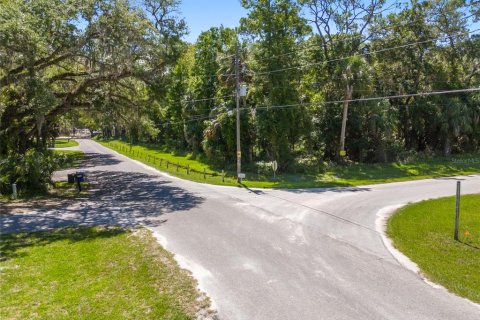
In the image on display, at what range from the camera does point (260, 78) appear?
2764cm

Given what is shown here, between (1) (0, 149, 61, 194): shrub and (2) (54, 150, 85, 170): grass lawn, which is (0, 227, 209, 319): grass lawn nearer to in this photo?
(1) (0, 149, 61, 194): shrub

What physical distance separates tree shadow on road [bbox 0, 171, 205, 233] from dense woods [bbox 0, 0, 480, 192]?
456 centimetres

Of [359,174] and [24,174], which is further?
[359,174]

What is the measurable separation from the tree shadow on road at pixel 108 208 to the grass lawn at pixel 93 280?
5.95ft

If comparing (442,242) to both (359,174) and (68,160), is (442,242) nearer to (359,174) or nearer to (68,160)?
(359,174)

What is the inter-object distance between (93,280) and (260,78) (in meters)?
21.8

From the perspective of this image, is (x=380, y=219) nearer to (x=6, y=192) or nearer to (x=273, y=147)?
(x=273, y=147)

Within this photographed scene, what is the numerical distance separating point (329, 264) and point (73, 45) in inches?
616

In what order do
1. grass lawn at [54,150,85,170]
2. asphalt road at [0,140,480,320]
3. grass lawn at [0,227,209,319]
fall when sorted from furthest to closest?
grass lawn at [54,150,85,170] → asphalt road at [0,140,480,320] → grass lawn at [0,227,209,319]

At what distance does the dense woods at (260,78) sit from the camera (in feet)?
57.4

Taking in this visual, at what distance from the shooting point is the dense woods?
1750cm

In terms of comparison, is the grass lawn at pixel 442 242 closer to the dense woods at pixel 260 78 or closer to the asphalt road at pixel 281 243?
the asphalt road at pixel 281 243

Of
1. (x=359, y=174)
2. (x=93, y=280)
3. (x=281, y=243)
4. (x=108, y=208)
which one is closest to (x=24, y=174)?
(x=108, y=208)

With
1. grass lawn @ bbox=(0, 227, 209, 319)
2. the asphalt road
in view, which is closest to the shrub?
the asphalt road
